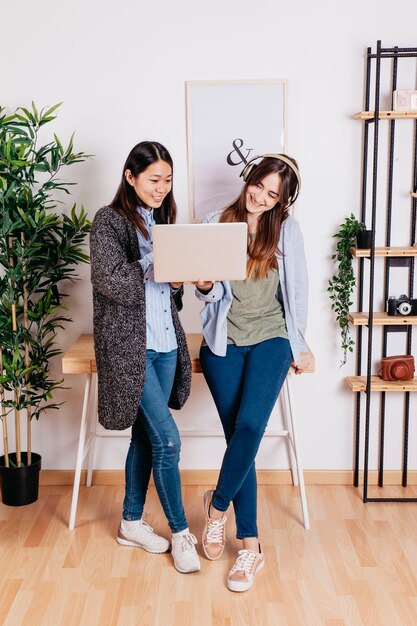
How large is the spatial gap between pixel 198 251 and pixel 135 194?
0.36 m

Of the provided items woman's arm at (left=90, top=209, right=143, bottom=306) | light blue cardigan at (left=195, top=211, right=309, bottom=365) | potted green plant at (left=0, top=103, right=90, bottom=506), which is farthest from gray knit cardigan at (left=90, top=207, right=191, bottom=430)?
potted green plant at (left=0, top=103, right=90, bottom=506)

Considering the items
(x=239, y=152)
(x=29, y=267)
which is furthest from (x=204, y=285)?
(x=29, y=267)

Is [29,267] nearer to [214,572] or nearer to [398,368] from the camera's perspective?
[214,572]

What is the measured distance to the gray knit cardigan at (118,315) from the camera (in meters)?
2.44

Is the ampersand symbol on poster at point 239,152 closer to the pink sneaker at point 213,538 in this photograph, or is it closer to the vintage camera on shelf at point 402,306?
the vintage camera on shelf at point 402,306

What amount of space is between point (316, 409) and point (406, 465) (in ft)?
1.51

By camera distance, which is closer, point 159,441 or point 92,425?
point 159,441

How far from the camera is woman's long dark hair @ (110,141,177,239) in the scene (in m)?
2.45

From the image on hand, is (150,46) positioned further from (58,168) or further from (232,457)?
(232,457)

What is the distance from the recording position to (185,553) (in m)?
2.63

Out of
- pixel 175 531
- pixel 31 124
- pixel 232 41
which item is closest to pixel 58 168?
pixel 31 124

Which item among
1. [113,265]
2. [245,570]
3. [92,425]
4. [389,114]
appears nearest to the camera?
[113,265]

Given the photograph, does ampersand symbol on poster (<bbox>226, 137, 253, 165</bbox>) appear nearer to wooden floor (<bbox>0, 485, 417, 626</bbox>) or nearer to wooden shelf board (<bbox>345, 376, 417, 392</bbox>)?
wooden shelf board (<bbox>345, 376, 417, 392</bbox>)

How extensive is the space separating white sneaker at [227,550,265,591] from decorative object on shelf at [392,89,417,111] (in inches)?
69.4
